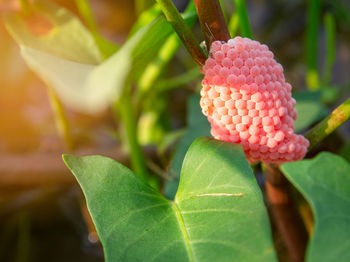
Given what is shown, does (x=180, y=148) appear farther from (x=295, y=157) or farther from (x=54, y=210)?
(x=54, y=210)

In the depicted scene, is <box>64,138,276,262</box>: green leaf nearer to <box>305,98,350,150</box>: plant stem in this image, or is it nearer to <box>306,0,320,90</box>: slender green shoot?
<box>305,98,350,150</box>: plant stem

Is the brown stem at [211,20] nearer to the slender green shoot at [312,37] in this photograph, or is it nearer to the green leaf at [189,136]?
the green leaf at [189,136]

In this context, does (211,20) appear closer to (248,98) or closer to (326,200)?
(248,98)

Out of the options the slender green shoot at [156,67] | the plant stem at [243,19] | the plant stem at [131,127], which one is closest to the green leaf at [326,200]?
the plant stem at [243,19]

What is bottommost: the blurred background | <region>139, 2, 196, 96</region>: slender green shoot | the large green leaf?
the blurred background

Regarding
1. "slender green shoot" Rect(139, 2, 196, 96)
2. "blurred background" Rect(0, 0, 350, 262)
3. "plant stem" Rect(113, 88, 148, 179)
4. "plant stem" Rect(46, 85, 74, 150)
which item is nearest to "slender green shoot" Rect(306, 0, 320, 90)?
"blurred background" Rect(0, 0, 350, 262)

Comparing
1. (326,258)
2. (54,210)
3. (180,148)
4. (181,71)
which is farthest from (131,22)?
(326,258)
